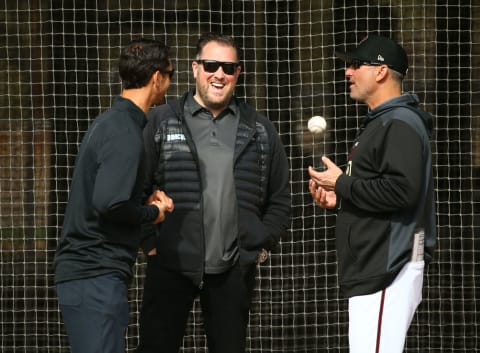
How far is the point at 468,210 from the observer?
264 inches

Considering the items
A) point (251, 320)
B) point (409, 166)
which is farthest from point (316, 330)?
point (409, 166)

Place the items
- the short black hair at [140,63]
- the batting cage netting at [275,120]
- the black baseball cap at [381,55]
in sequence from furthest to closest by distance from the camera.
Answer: the batting cage netting at [275,120], the black baseball cap at [381,55], the short black hair at [140,63]

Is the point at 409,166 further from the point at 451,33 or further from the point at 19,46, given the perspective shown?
the point at 19,46

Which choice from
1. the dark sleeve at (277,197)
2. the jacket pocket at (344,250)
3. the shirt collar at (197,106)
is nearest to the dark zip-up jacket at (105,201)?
the shirt collar at (197,106)

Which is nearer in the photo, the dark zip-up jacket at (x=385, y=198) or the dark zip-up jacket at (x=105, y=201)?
the dark zip-up jacket at (x=105, y=201)

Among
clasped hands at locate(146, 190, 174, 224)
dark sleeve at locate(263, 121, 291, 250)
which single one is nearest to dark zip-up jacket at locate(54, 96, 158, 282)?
clasped hands at locate(146, 190, 174, 224)

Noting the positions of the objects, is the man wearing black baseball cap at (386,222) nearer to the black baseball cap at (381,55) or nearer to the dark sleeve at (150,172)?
the black baseball cap at (381,55)

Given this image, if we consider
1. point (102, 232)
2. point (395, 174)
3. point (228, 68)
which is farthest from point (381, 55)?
point (102, 232)

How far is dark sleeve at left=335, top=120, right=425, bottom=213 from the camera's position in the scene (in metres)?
3.90

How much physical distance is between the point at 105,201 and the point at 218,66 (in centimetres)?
114

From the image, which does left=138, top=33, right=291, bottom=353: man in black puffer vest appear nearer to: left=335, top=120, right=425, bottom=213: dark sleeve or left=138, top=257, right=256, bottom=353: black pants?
left=138, top=257, right=256, bottom=353: black pants

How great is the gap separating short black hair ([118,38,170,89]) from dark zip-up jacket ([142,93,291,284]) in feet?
1.88

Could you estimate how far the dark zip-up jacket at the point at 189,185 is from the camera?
439 cm

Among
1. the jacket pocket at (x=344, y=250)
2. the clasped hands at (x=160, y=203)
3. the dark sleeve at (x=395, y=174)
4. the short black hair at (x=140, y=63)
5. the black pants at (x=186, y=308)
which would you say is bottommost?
the black pants at (x=186, y=308)
